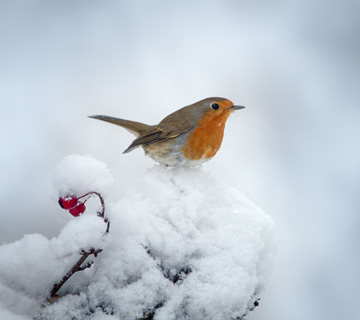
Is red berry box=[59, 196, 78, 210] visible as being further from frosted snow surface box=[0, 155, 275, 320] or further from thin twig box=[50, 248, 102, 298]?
thin twig box=[50, 248, 102, 298]

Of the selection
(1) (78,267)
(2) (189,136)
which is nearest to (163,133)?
(2) (189,136)

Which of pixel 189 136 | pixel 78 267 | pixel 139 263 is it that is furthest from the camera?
pixel 189 136

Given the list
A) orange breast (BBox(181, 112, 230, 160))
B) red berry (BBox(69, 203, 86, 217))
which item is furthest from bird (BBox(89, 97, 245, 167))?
red berry (BBox(69, 203, 86, 217))

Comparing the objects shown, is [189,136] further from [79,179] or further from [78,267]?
[78,267]

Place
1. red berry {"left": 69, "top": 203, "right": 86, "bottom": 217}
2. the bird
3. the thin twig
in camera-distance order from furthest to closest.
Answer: the bird < red berry {"left": 69, "top": 203, "right": 86, "bottom": 217} < the thin twig

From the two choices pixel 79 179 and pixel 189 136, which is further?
pixel 189 136

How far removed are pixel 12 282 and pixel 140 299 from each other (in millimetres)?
332

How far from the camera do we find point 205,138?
6.17ft

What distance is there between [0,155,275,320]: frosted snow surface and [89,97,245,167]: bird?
0.52 meters

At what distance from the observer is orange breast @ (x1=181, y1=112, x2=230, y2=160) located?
5.97 feet

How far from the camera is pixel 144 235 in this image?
3.70 feet

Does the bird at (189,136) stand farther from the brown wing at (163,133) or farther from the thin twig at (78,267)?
the thin twig at (78,267)

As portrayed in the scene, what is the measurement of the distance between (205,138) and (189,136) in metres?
0.08

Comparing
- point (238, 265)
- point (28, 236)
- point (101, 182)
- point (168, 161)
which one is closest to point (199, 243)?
point (238, 265)
